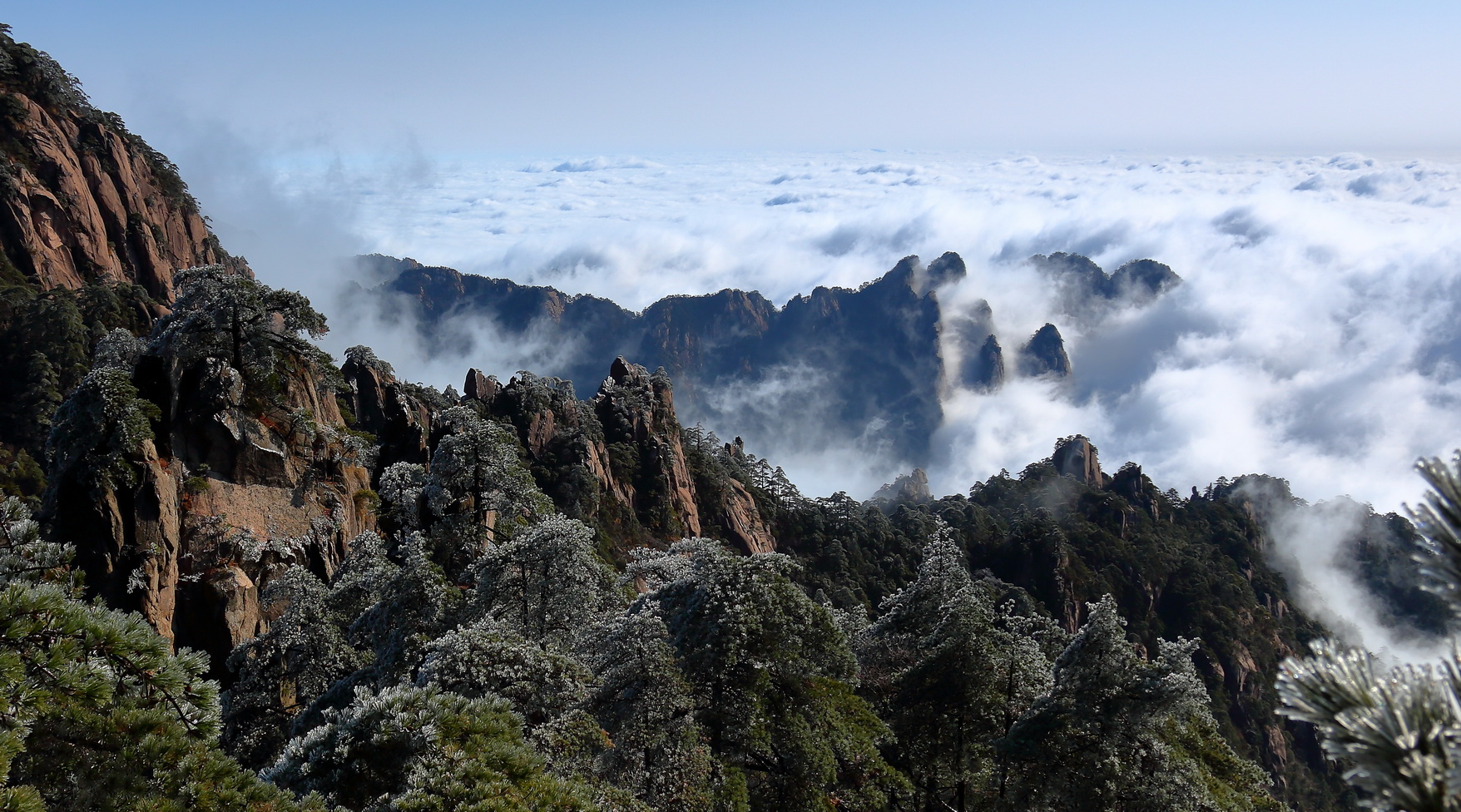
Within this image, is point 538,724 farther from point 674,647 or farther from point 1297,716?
point 1297,716

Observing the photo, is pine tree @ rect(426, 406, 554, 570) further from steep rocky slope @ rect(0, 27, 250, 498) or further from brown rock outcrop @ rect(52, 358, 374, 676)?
steep rocky slope @ rect(0, 27, 250, 498)

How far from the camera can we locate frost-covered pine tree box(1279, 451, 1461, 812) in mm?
3225

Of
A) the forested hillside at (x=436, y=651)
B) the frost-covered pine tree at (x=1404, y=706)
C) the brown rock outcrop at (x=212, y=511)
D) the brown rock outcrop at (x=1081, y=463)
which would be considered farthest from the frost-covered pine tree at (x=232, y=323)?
the brown rock outcrop at (x=1081, y=463)

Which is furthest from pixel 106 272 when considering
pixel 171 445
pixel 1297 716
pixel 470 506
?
pixel 1297 716

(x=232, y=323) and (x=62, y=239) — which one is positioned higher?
(x=62, y=239)

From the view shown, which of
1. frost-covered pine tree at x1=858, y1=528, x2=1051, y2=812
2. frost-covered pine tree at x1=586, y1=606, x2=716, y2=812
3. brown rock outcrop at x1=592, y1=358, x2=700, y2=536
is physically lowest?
brown rock outcrop at x1=592, y1=358, x2=700, y2=536

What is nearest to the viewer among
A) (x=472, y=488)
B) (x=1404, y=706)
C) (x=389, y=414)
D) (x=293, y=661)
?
(x=1404, y=706)

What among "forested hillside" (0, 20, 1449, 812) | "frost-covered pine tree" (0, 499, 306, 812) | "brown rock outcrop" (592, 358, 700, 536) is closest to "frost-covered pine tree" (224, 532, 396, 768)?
"forested hillside" (0, 20, 1449, 812)

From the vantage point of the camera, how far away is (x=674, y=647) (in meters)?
14.3

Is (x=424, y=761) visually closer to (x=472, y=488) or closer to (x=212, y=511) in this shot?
(x=472, y=488)

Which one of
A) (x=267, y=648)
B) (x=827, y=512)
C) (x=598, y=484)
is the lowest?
(x=827, y=512)

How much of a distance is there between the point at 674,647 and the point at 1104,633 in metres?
7.40

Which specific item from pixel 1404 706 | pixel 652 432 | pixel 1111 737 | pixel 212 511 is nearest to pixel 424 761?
pixel 1404 706

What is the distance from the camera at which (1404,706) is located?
10.9 feet
